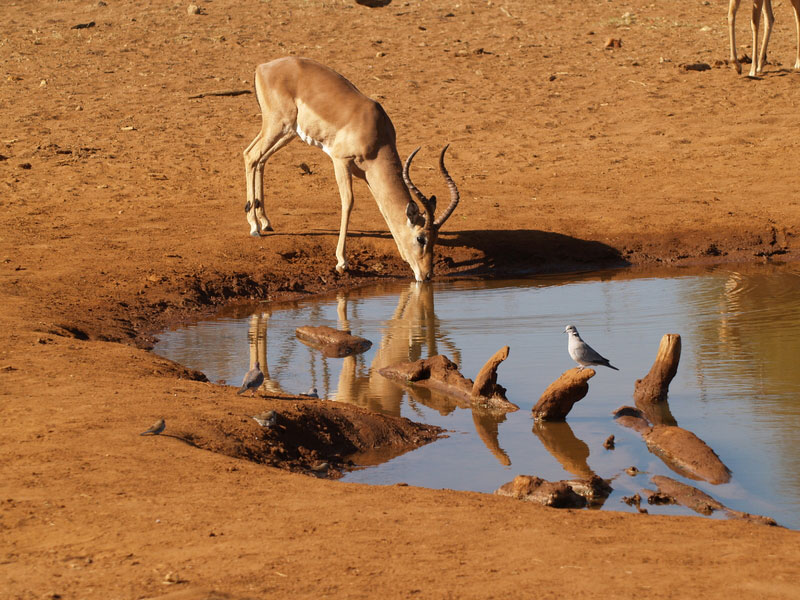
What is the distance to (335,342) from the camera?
9.12m

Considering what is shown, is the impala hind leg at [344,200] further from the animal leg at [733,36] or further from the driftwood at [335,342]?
the animal leg at [733,36]

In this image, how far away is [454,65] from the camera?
21578mm

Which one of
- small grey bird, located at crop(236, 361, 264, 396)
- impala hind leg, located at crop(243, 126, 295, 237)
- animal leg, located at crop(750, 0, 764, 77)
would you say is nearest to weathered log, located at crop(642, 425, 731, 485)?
small grey bird, located at crop(236, 361, 264, 396)

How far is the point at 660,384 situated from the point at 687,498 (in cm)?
186

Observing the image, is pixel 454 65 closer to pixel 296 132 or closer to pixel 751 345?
pixel 296 132

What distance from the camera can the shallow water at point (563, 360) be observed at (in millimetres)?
6141

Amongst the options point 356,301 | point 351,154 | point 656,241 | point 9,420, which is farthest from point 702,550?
point 656,241

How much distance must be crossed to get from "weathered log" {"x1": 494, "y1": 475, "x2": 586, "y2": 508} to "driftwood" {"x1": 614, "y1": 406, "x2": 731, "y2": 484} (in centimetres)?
89

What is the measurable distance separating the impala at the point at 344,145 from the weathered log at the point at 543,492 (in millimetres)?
6109

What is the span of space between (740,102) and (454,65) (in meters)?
5.65

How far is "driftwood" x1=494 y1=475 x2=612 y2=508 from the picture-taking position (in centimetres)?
525

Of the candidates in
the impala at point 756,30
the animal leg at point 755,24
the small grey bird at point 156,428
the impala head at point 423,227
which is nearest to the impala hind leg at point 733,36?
the impala at point 756,30

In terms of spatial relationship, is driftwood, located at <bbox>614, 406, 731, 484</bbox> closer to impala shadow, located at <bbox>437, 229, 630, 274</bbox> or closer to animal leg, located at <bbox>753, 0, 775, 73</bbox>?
impala shadow, located at <bbox>437, 229, 630, 274</bbox>

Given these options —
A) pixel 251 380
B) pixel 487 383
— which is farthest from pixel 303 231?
pixel 251 380
